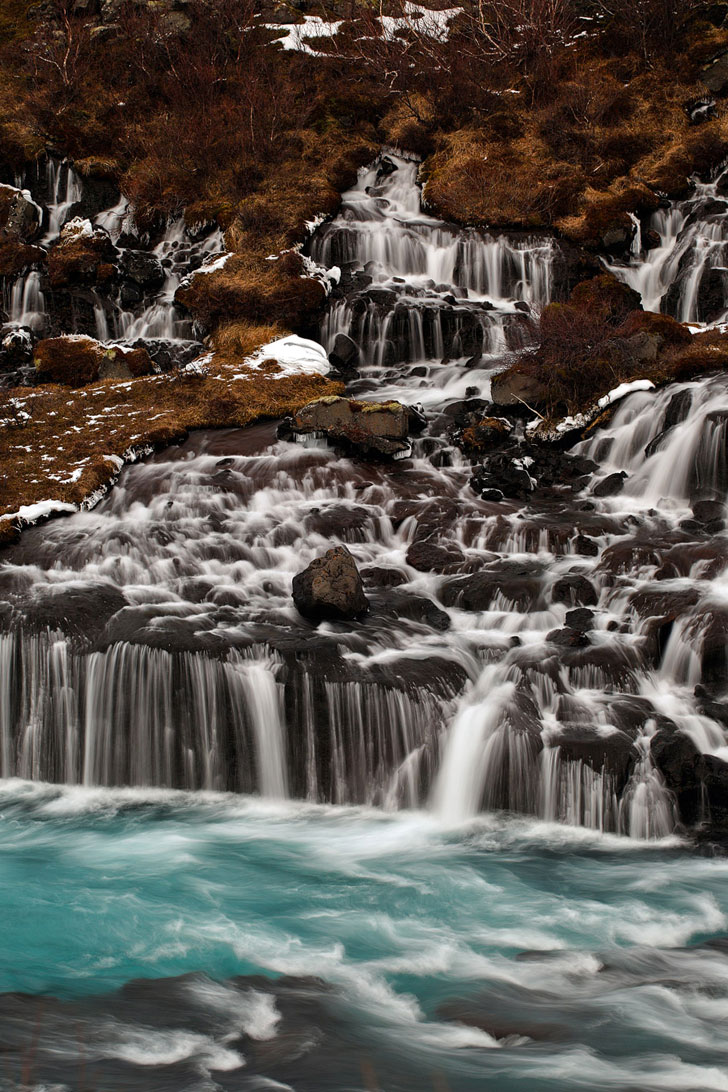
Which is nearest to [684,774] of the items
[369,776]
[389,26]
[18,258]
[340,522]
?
[369,776]

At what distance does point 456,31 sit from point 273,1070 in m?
35.2

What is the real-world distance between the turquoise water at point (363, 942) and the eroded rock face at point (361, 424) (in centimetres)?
751

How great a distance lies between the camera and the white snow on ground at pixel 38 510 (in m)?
12.0

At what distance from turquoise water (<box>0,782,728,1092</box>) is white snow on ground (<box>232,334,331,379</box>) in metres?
11.4

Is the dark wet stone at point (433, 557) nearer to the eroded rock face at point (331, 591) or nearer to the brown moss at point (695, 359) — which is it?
the eroded rock face at point (331, 591)

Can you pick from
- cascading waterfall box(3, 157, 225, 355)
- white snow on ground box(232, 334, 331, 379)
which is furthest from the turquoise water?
cascading waterfall box(3, 157, 225, 355)

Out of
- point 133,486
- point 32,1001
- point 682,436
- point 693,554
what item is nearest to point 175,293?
point 133,486

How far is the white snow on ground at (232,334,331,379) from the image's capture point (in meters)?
17.9

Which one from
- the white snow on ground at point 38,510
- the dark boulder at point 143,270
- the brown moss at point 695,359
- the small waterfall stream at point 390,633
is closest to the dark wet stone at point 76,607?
the small waterfall stream at point 390,633

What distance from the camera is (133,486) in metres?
13.8

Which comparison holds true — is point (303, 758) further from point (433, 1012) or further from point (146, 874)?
point (433, 1012)

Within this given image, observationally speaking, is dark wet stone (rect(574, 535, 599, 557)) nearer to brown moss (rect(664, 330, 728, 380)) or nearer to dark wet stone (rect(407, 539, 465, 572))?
dark wet stone (rect(407, 539, 465, 572))

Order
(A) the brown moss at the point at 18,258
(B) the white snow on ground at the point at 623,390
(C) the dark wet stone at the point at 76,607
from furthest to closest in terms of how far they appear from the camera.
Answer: (A) the brown moss at the point at 18,258 → (B) the white snow on ground at the point at 623,390 → (C) the dark wet stone at the point at 76,607

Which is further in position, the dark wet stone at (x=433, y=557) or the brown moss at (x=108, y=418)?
the brown moss at (x=108, y=418)
